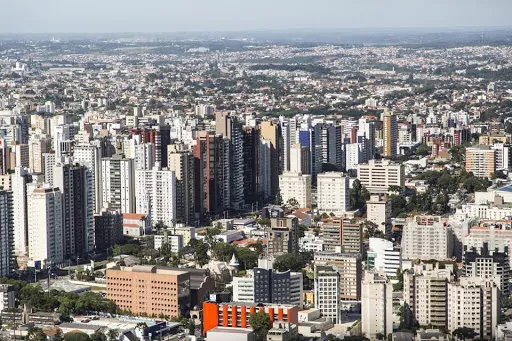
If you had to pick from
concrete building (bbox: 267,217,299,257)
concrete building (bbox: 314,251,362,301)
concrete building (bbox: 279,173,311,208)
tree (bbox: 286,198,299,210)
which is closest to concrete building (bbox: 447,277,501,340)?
concrete building (bbox: 314,251,362,301)

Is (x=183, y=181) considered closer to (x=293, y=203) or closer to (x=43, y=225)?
(x=293, y=203)

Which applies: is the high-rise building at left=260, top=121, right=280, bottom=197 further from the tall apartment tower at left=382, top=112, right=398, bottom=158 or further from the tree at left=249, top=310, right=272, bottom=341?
the tree at left=249, top=310, right=272, bottom=341

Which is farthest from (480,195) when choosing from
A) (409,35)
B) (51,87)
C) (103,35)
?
(103,35)

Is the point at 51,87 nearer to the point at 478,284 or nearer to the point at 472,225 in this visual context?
the point at 472,225

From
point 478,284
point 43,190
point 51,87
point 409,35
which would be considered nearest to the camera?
point 478,284

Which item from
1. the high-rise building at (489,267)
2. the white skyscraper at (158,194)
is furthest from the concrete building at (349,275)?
the white skyscraper at (158,194)

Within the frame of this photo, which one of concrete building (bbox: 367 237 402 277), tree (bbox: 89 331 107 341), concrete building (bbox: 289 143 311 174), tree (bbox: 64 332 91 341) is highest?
concrete building (bbox: 289 143 311 174)
